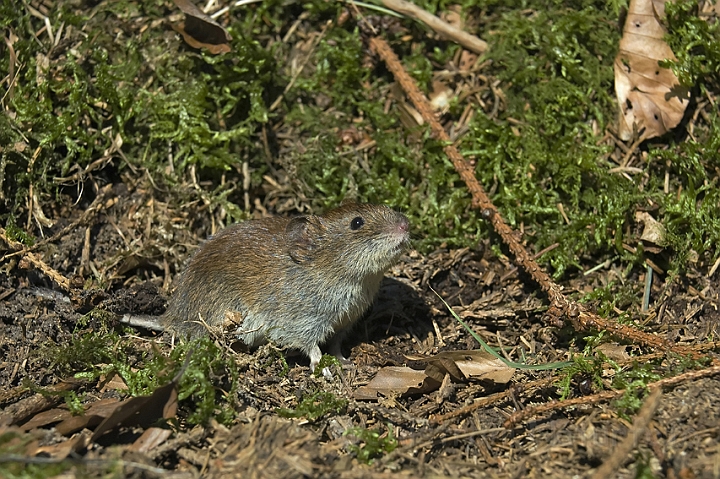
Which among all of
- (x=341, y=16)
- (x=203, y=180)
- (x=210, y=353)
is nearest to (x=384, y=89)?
(x=341, y=16)

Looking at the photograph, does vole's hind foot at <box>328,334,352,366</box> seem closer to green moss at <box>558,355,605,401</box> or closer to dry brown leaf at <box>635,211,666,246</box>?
green moss at <box>558,355,605,401</box>

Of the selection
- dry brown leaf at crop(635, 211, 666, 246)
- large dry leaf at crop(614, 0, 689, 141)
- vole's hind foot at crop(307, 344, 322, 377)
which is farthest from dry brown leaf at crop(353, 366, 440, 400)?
large dry leaf at crop(614, 0, 689, 141)

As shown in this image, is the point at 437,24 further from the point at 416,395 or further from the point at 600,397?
the point at 600,397

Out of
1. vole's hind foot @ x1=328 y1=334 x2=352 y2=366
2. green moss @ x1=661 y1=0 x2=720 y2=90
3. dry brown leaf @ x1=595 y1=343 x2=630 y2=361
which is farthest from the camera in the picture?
green moss @ x1=661 y1=0 x2=720 y2=90

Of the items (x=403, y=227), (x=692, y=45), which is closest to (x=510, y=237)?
(x=403, y=227)

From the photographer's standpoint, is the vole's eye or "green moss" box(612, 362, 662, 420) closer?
"green moss" box(612, 362, 662, 420)

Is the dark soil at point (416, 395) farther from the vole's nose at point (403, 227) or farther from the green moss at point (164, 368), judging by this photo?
the vole's nose at point (403, 227)

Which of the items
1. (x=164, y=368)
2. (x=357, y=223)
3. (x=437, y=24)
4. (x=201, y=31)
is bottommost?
(x=164, y=368)
